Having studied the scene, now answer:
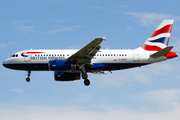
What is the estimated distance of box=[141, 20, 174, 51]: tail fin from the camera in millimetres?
51031

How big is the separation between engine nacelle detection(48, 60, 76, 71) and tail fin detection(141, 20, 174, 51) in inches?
422

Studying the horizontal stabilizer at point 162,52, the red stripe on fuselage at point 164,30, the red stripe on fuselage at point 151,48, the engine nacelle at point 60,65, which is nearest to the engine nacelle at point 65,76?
the engine nacelle at point 60,65

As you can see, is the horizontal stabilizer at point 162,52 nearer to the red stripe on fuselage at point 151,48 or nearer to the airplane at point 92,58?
the airplane at point 92,58

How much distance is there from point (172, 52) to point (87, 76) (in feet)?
38.5

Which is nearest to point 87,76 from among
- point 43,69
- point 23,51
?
point 43,69

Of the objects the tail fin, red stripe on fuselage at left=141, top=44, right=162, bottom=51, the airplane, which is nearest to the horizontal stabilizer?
the airplane

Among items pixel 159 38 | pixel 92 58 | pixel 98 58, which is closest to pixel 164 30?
pixel 159 38

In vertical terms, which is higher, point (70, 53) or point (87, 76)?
point (70, 53)

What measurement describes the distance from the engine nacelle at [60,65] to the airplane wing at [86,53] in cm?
70

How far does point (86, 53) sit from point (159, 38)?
442 inches

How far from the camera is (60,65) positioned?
47.7 meters

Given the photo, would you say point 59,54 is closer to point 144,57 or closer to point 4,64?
point 4,64

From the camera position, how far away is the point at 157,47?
5103 cm

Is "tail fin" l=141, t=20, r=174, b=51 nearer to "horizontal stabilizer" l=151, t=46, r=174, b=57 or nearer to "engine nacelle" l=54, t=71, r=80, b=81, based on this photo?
"horizontal stabilizer" l=151, t=46, r=174, b=57
